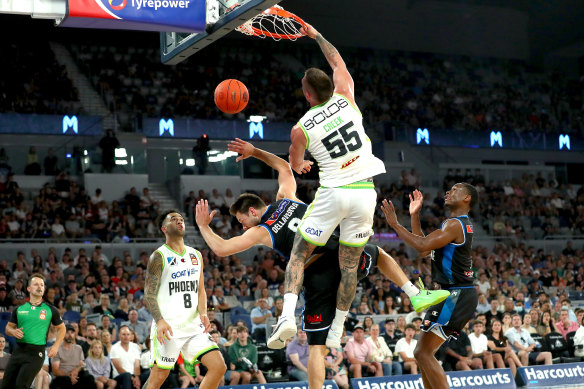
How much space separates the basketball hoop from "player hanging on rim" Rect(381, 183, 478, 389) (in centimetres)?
272

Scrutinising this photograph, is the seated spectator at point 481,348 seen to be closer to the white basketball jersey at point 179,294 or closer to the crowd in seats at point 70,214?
the white basketball jersey at point 179,294

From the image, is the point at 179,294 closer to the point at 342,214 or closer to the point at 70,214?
the point at 342,214

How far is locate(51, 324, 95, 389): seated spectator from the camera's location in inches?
483

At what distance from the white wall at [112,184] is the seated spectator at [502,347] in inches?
492

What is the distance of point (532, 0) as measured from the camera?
33188 millimetres

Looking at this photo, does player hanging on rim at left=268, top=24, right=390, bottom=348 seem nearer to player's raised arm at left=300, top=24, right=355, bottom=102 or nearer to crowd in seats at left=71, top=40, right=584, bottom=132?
player's raised arm at left=300, top=24, right=355, bottom=102

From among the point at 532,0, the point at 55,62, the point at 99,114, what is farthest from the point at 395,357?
the point at 532,0

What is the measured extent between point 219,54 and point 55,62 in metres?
6.65

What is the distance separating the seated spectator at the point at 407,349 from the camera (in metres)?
14.6

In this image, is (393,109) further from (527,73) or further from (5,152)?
(5,152)

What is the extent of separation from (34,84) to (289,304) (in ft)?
70.1

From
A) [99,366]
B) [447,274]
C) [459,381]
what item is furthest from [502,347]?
[447,274]

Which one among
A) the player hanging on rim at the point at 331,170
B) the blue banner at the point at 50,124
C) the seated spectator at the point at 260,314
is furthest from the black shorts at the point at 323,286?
the blue banner at the point at 50,124

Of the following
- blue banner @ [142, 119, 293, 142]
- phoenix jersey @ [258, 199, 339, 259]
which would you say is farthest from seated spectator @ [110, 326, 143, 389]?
blue banner @ [142, 119, 293, 142]
